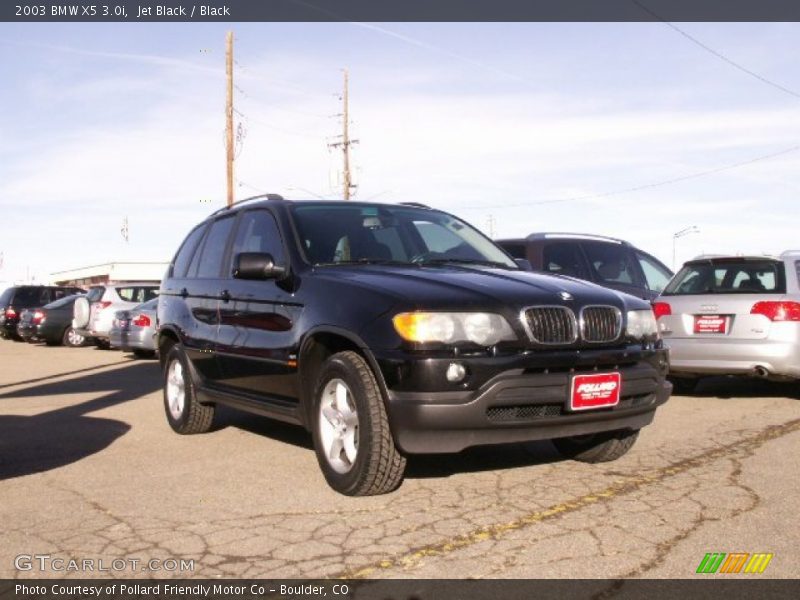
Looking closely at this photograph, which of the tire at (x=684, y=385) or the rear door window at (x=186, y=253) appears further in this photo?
the tire at (x=684, y=385)

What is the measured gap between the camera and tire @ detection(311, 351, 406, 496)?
176 inches

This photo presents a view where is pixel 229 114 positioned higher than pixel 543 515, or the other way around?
pixel 229 114

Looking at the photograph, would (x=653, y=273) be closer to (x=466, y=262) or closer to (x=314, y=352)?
(x=466, y=262)

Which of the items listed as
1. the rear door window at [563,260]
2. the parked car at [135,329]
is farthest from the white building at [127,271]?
the rear door window at [563,260]

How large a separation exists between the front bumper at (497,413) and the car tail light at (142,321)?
39.3 feet

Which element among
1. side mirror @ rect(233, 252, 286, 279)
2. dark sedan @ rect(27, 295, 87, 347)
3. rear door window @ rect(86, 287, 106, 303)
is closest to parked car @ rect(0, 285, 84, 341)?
dark sedan @ rect(27, 295, 87, 347)

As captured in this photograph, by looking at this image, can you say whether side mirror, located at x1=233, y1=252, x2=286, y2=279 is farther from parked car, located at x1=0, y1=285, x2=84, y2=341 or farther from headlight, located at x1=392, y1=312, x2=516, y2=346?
parked car, located at x1=0, y1=285, x2=84, y2=341

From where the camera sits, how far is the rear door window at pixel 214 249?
6633 millimetres

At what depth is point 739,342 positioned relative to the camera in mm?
8227

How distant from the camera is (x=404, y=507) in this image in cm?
448

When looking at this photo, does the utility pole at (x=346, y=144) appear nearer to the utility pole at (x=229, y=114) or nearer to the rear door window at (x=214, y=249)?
the utility pole at (x=229, y=114)

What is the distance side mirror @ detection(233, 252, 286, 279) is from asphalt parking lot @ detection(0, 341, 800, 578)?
4.14 feet
